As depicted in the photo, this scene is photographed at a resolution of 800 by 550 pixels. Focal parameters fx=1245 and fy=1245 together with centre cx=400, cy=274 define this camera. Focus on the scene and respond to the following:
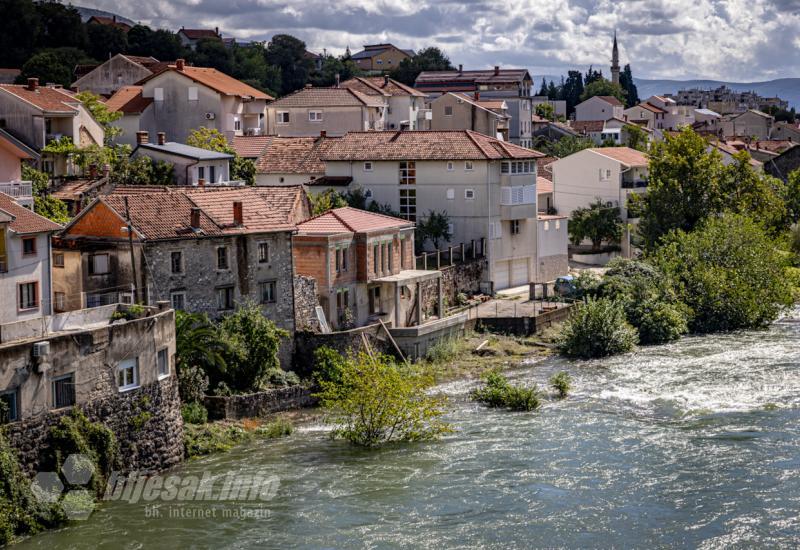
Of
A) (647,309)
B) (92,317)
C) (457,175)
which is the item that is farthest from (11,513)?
(457,175)

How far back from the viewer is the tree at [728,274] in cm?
5647

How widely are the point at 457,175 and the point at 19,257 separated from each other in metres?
29.2

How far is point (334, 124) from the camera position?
270ft

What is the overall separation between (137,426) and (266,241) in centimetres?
1275

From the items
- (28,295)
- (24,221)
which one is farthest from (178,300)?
(24,221)

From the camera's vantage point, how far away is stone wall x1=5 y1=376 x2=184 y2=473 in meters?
29.1

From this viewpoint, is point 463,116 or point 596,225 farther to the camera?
point 463,116

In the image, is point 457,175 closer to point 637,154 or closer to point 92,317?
point 637,154

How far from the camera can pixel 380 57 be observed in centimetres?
16712

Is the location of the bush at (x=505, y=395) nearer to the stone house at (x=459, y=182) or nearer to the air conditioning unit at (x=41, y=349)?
the air conditioning unit at (x=41, y=349)

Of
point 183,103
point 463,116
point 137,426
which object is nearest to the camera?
point 137,426

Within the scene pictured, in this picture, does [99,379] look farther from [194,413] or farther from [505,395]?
[505,395]

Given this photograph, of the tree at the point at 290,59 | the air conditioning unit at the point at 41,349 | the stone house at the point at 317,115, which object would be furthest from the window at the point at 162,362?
the tree at the point at 290,59

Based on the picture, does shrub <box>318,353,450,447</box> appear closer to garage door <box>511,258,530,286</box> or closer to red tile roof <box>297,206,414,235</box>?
red tile roof <box>297,206,414,235</box>
